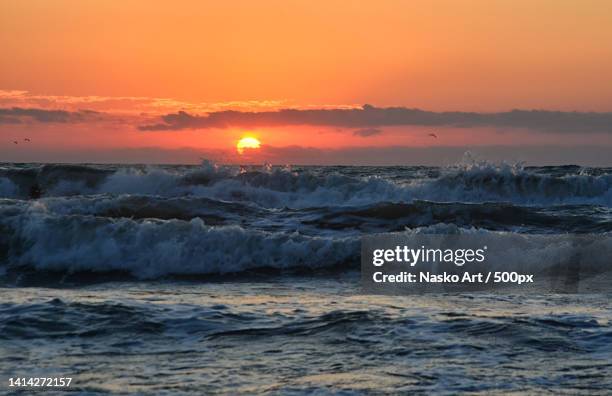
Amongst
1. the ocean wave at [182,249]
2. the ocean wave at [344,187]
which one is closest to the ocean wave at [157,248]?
the ocean wave at [182,249]

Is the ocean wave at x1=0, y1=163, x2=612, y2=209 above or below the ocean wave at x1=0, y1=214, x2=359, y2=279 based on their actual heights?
above

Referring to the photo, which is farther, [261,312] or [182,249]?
[182,249]

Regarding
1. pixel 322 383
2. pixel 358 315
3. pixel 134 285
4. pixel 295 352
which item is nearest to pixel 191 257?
pixel 134 285

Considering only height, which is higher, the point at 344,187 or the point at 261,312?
the point at 344,187

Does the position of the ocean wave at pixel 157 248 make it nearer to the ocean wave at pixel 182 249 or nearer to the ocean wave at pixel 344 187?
the ocean wave at pixel 182 249

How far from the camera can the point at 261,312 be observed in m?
10.2

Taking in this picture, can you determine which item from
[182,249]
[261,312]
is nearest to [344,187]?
[182,249]

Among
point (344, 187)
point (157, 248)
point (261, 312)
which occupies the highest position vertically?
point (344, 187)

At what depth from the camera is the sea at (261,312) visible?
7.23 metres

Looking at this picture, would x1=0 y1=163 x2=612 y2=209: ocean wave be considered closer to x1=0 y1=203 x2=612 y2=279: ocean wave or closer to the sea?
the sea

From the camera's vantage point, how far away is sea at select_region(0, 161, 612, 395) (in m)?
7.23

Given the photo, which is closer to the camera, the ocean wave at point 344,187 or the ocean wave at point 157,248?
the ocean wave at point 157,248

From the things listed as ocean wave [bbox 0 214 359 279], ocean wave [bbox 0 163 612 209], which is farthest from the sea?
ocean wave [bbox 0 163 612 209]

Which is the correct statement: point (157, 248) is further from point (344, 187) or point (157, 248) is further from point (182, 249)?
point (344, 187)
